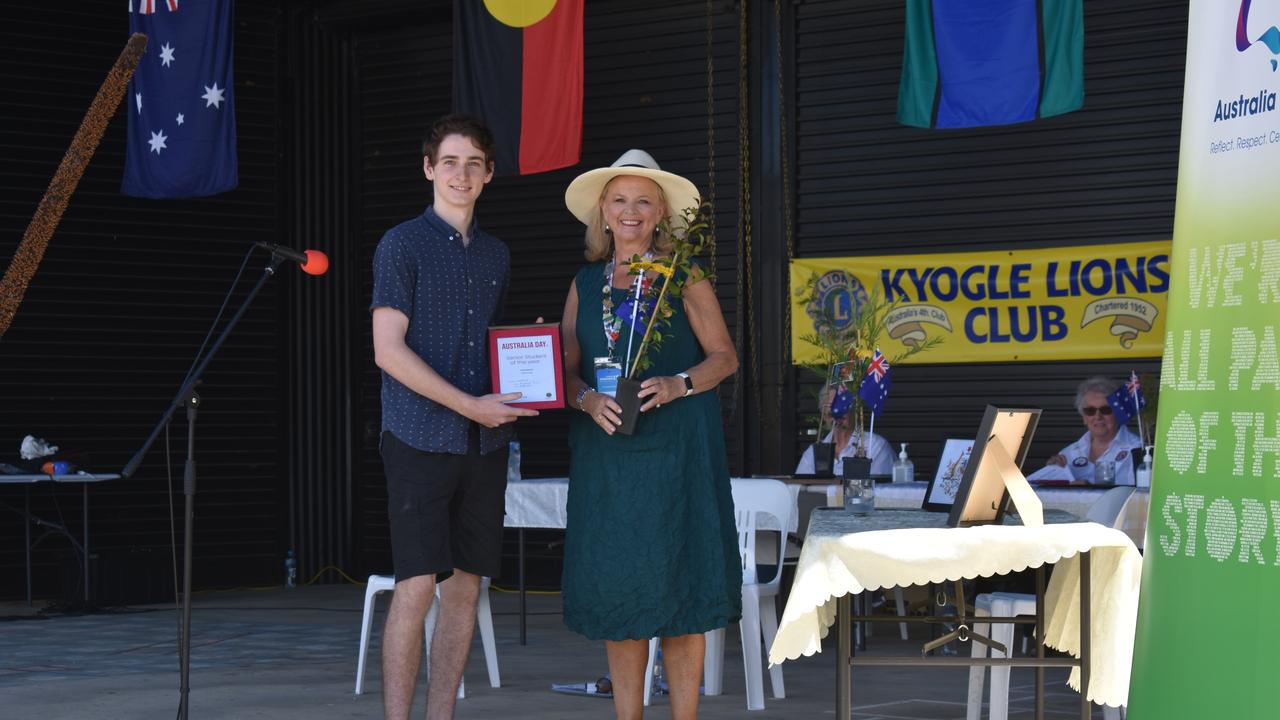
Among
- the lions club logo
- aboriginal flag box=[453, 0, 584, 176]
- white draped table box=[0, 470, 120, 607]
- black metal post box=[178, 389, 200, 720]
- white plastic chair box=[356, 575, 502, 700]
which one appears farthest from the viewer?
the lions club logo

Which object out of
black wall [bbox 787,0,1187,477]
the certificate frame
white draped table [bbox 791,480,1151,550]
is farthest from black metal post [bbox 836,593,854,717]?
black wall [bbox 787,0,1187,477]

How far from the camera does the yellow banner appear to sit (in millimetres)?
8734

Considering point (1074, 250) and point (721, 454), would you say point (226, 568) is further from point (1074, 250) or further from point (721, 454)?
point (721, 454)

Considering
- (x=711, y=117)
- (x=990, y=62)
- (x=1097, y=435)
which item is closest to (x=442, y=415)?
(x=1097, y=435)

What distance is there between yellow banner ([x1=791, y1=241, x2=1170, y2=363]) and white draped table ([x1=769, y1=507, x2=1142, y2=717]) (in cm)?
549

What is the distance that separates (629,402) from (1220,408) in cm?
138

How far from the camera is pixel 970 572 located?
10.0 feet

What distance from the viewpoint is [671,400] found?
3.64 metres

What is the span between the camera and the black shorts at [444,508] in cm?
370

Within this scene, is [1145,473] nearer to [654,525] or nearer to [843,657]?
[654,525]

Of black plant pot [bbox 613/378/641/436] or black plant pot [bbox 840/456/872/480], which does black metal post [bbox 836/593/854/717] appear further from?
black plant pot [bbox 840/456/872/480]

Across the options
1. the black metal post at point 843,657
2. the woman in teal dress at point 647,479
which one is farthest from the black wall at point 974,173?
the black metal post at point 843,657

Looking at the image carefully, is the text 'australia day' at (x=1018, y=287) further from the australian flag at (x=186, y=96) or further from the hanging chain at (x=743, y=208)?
the australian flag at (x=186, y=96)

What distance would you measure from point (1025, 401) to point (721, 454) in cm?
577
